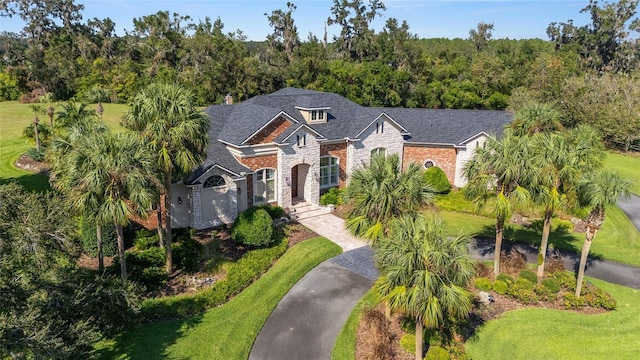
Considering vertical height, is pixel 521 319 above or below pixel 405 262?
below

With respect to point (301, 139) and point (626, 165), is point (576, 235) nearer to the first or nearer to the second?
point (301, 139)

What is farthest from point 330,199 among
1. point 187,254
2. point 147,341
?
point 147,341

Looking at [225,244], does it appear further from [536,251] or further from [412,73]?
[412,73]

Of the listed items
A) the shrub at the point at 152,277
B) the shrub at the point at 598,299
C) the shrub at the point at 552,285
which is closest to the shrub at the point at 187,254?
the shrub at the point at 152,277

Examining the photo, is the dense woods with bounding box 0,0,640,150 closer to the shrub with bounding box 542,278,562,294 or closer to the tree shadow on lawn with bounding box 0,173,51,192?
the tree shadow on lawn with bounding box 0,173,51,192

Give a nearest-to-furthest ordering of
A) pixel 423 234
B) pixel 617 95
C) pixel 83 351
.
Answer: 1. pixel 83 351
2. pixel 423 234
3. pixel 617 95

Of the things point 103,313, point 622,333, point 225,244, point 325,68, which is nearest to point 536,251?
point 622,333
